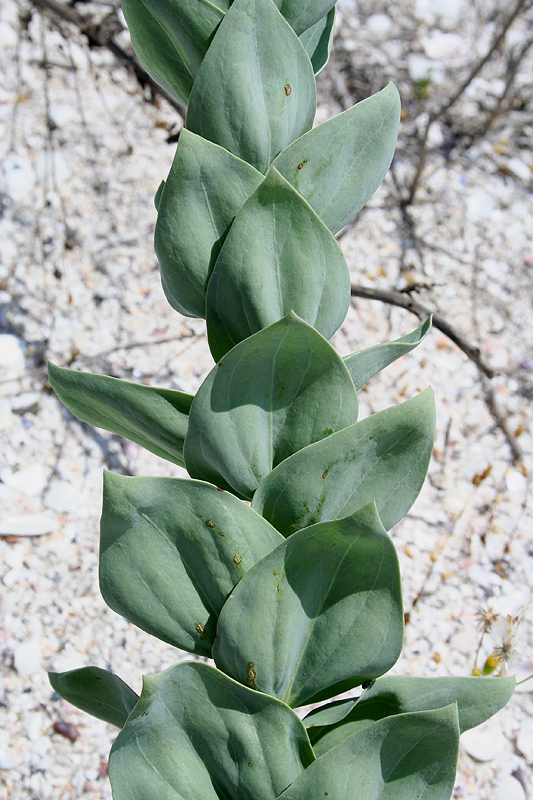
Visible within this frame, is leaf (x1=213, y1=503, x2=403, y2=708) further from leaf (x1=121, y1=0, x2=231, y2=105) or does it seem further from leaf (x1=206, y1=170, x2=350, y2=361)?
leaf (x1=121, y1=0, x2=231, y2=105)

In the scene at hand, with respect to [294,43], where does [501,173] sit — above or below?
below

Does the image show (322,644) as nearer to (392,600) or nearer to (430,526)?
(392,600)

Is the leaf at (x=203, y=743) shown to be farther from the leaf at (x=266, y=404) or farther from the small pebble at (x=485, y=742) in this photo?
the small pebble at (x=485, y=742)

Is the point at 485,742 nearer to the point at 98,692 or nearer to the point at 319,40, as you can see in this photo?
the point at 98,692

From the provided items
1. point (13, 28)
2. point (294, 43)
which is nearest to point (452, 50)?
point (13, 28)

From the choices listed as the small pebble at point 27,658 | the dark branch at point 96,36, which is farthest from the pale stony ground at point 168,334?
the dark branch at point 96,36

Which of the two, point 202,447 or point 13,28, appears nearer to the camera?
point 202,447

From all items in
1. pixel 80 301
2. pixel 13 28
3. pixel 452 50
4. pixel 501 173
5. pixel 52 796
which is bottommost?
pixel 52 796
